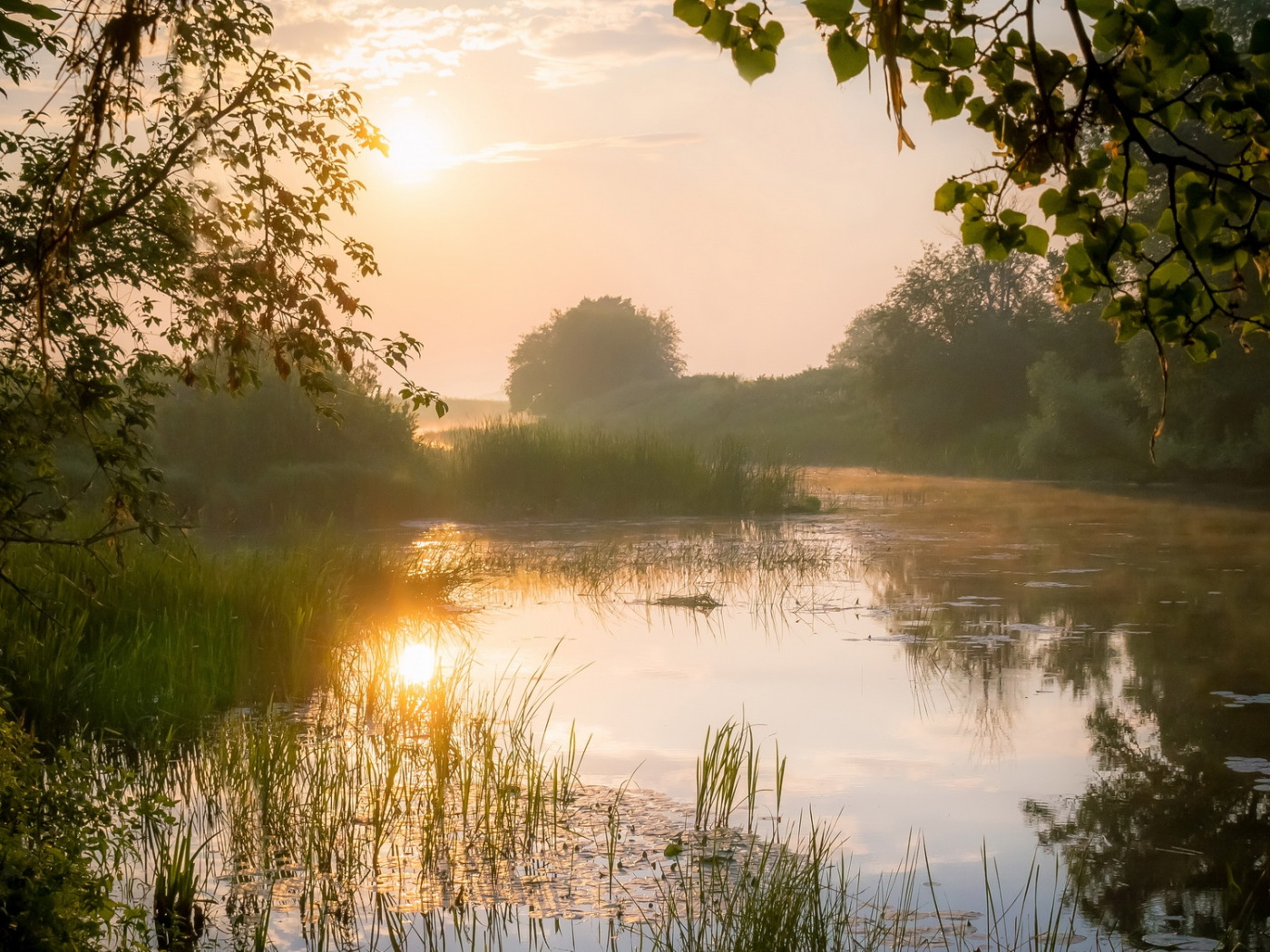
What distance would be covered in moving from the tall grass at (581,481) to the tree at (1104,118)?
18.2 metres

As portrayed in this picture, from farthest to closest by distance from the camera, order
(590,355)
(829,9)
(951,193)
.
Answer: (590,355) < (951,193) < (829,9)

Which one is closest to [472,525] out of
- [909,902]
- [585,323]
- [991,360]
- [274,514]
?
[274,514]

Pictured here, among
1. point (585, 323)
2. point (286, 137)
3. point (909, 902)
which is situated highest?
point (585, 323)

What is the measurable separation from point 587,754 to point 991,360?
31.7 m

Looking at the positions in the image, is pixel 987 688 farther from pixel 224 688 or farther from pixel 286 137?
pixel 286 137

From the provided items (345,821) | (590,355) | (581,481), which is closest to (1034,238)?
(345,821)

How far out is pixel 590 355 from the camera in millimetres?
66875

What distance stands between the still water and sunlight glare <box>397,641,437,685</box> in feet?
0.13

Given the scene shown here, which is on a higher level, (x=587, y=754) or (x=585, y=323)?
(x=585, y=323)

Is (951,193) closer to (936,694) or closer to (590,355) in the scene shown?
(936,694)

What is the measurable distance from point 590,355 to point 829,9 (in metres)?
65.0

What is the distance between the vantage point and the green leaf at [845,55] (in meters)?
2.29

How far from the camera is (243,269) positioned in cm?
475

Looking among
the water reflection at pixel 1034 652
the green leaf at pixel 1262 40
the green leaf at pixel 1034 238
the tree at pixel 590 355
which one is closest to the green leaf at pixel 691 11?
the green leaf at pixel 1034 238
